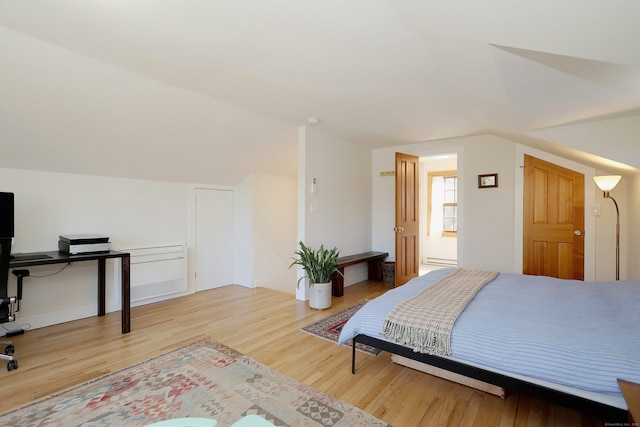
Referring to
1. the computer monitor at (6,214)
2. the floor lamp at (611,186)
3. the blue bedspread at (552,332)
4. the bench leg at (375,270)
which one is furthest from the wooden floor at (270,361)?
the floor lamp at (611,186)

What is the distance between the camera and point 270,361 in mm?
2316

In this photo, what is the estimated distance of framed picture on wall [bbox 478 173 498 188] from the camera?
4.20 meters

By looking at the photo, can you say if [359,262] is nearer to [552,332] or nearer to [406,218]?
[406,218]

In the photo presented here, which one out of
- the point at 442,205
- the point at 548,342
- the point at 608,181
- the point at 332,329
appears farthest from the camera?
the point at 442,205

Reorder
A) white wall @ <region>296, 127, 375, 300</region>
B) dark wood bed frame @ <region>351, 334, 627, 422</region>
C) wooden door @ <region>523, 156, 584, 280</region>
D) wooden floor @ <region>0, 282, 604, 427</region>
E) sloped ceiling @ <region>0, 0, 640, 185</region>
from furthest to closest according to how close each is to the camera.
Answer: white wall @ <region>296, 127, 375, 300</region>, wooden door @ <region>523, 156, 584, 280</region>, wooden floor @ <region>0, 282, 604, 427</region>, sloped ceiling @ <region>0, 0, 640, 185</region>, dark wood bed frame @ <region>351, 334, 627, 422</region>

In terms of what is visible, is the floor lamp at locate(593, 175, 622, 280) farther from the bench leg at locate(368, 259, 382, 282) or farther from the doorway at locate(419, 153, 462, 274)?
the doorway at locate(419, 153, 462, 274)

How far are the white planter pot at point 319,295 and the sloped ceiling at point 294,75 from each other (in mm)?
2118

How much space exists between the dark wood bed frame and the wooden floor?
0.25 m

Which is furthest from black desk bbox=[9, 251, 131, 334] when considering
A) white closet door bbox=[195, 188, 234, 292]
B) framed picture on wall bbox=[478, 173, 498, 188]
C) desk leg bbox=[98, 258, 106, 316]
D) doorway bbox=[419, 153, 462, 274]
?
doorway bbox=[419, 153, 462, 274]

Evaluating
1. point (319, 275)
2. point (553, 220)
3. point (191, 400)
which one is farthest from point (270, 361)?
point (553, 220)

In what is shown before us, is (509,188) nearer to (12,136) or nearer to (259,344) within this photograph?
(259,344)

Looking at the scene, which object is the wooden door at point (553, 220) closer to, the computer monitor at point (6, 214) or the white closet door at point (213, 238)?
the white closet door at point (213, 238)

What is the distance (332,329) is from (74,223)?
3052mm

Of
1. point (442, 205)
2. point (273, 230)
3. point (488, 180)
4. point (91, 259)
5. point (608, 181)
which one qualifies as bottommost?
point (91, 259)
